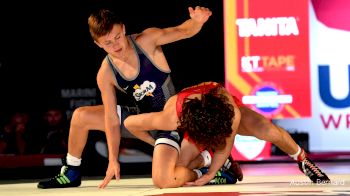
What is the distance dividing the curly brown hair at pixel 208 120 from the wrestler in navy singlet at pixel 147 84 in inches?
17.1

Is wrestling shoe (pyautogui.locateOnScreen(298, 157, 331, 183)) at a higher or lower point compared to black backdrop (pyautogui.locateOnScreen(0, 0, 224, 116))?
lower

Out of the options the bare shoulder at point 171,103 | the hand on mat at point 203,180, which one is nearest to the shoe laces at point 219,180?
the hand on mat at point 203,180

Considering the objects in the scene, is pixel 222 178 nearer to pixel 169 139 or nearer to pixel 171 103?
pixel 169 139

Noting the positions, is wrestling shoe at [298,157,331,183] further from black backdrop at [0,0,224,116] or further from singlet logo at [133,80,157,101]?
black backdrop at [0,0,224,116]

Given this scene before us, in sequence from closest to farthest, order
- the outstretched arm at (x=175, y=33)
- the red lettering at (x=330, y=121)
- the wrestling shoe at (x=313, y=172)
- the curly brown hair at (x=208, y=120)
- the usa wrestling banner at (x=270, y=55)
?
the curly brown hair at (x=208, y=120), the wrestling shoe at (x=313, y=172), the outstretched arm at (x=175, y=33), the usa wrestling banner at (x=270, y=55), the red lettering at (x=330, y=121)

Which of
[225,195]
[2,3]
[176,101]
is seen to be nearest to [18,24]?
[2,3]

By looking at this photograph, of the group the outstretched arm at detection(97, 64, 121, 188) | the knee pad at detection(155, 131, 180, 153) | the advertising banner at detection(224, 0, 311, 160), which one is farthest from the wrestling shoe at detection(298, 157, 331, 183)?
the advertising banner at detection(224, 0, 311, 160)

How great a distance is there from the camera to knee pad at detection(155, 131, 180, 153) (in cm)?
423

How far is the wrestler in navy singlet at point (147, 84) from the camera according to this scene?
445 cm

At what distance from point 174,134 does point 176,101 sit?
0.20m

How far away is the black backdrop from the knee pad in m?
3.62

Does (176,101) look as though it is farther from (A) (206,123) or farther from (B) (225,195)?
(B) (225,195)

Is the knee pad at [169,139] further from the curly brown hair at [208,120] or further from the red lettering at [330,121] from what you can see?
the red lettering at [330,121]

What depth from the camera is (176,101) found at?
4.17 metres
